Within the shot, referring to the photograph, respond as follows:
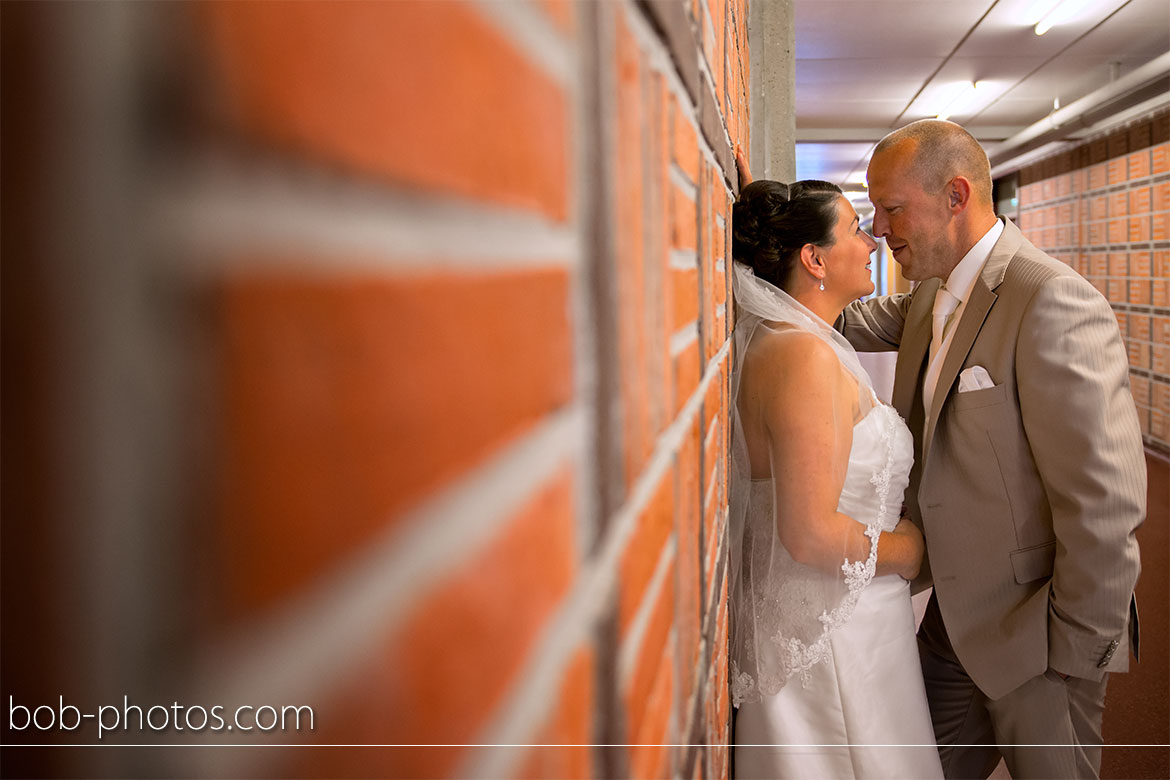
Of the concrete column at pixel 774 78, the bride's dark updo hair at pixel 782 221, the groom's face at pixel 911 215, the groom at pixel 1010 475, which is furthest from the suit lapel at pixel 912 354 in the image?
the concrete column at pixel 774 78

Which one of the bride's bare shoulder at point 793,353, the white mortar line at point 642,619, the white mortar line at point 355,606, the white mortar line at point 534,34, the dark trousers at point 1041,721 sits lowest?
the dark trousers at point 1041,721

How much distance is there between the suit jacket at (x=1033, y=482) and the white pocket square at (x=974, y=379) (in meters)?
0.02

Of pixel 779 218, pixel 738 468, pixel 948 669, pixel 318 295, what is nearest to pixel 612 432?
pixel 318 295

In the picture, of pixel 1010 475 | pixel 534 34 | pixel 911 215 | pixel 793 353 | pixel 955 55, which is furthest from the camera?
pixel 955 55

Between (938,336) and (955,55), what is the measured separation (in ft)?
17.6

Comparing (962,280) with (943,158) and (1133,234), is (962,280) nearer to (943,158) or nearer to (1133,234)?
(943,158)

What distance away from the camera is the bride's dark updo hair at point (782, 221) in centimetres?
227

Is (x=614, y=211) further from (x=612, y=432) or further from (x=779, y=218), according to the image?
(x=779, y=218)

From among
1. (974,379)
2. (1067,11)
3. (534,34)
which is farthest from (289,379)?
(1067,11)

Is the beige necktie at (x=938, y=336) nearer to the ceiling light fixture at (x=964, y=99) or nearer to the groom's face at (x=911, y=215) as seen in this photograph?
the groom's face at (x=911, y=215)

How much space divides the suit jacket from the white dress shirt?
0.22ft

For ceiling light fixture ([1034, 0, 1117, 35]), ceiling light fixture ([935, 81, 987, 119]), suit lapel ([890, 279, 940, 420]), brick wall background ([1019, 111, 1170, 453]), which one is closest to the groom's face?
suit lapel ([890, 279, 940, 420])

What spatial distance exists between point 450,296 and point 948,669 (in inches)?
105

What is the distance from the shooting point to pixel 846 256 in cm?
232
